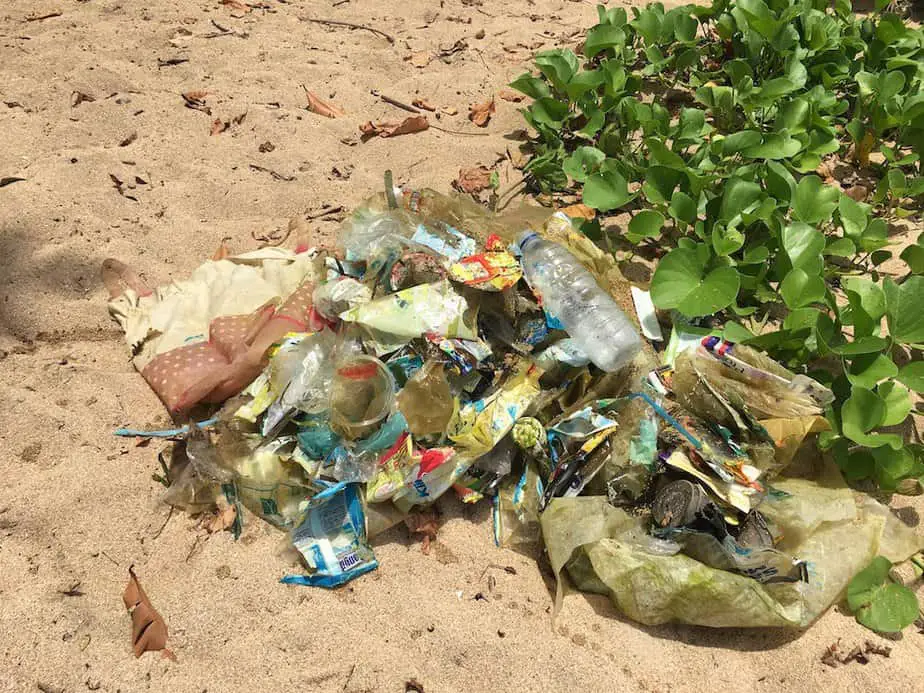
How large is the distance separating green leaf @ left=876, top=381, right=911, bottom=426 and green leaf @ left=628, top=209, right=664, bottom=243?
0.90 m

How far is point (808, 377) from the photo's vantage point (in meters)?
2.07

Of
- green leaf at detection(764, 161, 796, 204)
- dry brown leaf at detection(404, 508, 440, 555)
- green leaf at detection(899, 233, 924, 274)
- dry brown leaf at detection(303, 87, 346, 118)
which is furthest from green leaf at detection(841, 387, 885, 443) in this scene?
dry brown leaf at detection(303, 87, 346, 118)

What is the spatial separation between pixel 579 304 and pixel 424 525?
33.4 inches

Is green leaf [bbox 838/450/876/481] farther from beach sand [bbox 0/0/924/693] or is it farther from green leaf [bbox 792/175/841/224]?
green leaf [bbox 792/175/841/224]

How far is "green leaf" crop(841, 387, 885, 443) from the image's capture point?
192 cm

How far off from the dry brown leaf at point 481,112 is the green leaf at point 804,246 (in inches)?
65.7

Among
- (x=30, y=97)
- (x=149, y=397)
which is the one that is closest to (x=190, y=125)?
(x=30, y=97)

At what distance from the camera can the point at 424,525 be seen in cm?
199

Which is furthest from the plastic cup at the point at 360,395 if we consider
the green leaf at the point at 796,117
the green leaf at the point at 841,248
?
the green leaf at the point at 796,117

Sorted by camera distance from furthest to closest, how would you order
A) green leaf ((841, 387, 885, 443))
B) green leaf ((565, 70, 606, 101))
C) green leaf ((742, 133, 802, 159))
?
1. green leaf ((565, 70, 606, 101))
2. green leaf ((742, 133, 802, 159))
3. green leaf ((841, 387, 885, 443))

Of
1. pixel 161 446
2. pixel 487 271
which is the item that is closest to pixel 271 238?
pixel 161 446

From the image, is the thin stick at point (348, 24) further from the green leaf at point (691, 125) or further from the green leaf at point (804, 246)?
the green leaf at point (804, 246)

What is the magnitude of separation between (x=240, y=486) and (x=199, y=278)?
89 cm

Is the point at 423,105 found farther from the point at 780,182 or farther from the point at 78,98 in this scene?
the point at 780,182
